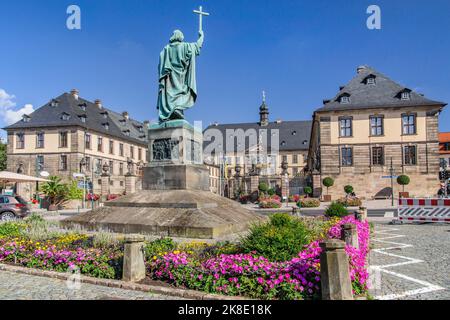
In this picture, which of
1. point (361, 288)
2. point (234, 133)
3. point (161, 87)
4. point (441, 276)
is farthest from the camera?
point (234, 133)

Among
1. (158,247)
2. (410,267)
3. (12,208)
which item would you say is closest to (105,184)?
(12,208)

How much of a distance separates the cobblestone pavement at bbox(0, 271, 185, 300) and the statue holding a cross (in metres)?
7.63

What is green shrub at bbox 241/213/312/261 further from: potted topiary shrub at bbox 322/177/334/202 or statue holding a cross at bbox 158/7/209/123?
potted topiary shrub at bbox 322/177/334/202

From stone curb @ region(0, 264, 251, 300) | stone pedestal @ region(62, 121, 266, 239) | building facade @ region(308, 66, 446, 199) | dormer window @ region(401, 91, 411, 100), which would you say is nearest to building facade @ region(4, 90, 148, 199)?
building facade @ region(308, 66, 446, 199)

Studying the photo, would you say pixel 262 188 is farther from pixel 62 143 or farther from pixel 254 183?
pixel 62 143

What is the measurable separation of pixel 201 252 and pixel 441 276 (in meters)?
4.61

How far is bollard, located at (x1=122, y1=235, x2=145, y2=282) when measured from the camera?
567cm

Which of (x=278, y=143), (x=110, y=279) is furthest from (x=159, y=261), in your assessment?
(x=278, y=143)

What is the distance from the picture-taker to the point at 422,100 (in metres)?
36.9

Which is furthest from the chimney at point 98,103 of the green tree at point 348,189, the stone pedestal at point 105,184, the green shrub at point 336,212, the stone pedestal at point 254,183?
the green shrub at point 336,212

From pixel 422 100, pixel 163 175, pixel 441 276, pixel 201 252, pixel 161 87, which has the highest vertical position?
pixel 422 100

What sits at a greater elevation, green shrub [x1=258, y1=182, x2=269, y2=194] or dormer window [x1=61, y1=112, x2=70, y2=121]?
Answer: dormer window [x1=61, y1=112, x2=70, y2=121]

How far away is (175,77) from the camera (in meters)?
12.6
